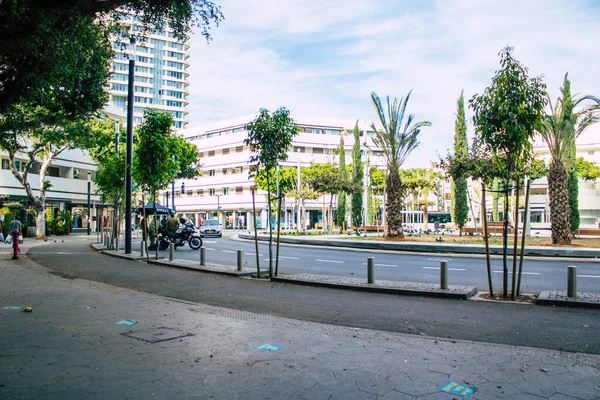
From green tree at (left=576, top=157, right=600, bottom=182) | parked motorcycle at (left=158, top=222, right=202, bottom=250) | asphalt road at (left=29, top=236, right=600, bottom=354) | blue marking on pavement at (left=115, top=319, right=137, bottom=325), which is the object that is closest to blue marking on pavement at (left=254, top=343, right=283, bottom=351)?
asphalt road at (left=29, top=236, right=600, bottom=354)

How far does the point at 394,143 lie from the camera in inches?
1094

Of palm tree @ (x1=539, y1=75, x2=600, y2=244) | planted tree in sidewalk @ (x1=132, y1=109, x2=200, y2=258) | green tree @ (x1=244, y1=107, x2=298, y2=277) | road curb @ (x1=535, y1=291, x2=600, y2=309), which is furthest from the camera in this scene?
palm tree @ (x1=539, y1=75, x2=600, y2=244)

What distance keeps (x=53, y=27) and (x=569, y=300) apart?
10.6 m

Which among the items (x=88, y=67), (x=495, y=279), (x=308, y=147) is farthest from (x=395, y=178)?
(x=308, y=147)

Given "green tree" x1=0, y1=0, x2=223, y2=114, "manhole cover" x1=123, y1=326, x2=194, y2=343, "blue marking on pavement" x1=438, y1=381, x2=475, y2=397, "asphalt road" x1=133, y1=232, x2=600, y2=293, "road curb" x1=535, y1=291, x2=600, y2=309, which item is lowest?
"asphalt road" x1=133, y1=232, x2=600, y2=293

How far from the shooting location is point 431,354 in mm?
5602

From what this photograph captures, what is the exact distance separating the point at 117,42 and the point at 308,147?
64.1 m

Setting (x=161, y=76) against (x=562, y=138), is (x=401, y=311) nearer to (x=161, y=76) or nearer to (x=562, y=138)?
(x=562, y=138)

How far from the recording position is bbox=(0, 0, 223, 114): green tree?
911 cm

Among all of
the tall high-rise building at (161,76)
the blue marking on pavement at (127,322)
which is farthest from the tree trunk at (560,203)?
the tall high-rise building at (161,76)

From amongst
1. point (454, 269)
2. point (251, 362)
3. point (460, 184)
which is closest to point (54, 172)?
point (460, 184)

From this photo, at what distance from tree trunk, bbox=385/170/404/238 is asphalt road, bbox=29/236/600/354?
16.6 m

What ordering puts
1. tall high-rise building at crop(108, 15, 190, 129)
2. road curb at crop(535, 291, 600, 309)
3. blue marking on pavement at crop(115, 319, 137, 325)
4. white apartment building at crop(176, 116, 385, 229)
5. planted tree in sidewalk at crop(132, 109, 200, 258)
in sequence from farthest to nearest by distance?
tall high-rise building at crop(108, 15, 190, 129) → white apartment building at crop(176, 116, 385, 229) → planted tree in sidewalk at crop(132, 109, 200, 258) → road curb at crop(535, 291, 600, 309) → blue marking on pavement at crop(115, 319, 137, 325)

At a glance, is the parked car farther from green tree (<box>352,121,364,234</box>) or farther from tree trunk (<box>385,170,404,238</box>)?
green tree (<box>352,121,364,234</box>)
